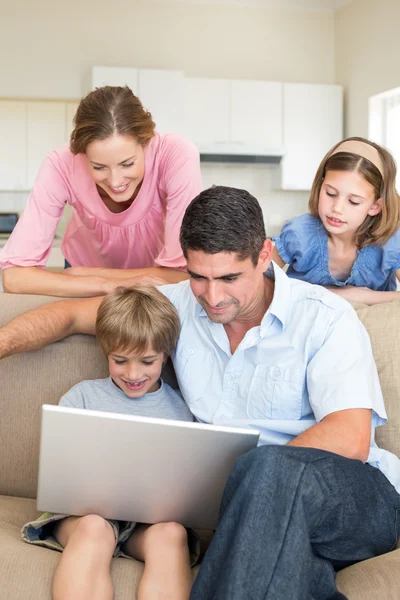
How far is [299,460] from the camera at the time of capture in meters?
1.36

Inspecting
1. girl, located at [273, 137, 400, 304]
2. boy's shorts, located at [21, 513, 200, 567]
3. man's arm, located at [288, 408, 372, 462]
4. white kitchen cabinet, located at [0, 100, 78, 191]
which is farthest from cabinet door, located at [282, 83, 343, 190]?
boy's shorts, located at [21, 513, 200, 567]

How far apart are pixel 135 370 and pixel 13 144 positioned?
16.7ft

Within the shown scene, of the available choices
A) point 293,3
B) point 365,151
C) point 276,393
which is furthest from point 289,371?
point 293,3

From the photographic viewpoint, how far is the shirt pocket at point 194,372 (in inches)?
72.9

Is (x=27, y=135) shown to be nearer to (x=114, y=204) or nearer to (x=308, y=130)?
(x=308, y=130)

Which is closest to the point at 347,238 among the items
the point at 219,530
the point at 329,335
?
the point at 329,335

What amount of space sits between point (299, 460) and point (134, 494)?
14.7 inches

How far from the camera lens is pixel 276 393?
175 cm

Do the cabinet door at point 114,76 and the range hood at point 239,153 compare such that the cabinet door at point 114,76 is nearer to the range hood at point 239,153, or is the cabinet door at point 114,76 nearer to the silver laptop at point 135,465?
the range hood at point 239,153

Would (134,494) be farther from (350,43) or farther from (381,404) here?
(350,43)

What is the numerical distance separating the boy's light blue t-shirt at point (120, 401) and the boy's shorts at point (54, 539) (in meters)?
0.29

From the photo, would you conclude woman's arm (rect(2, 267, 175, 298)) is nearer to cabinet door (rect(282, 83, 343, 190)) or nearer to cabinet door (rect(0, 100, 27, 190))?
cabinet door (rect(0, 100, 27, 190))

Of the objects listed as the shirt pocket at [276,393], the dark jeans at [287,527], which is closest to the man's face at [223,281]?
the shirt pocket at [276,393]

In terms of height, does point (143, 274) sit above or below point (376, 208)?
below
